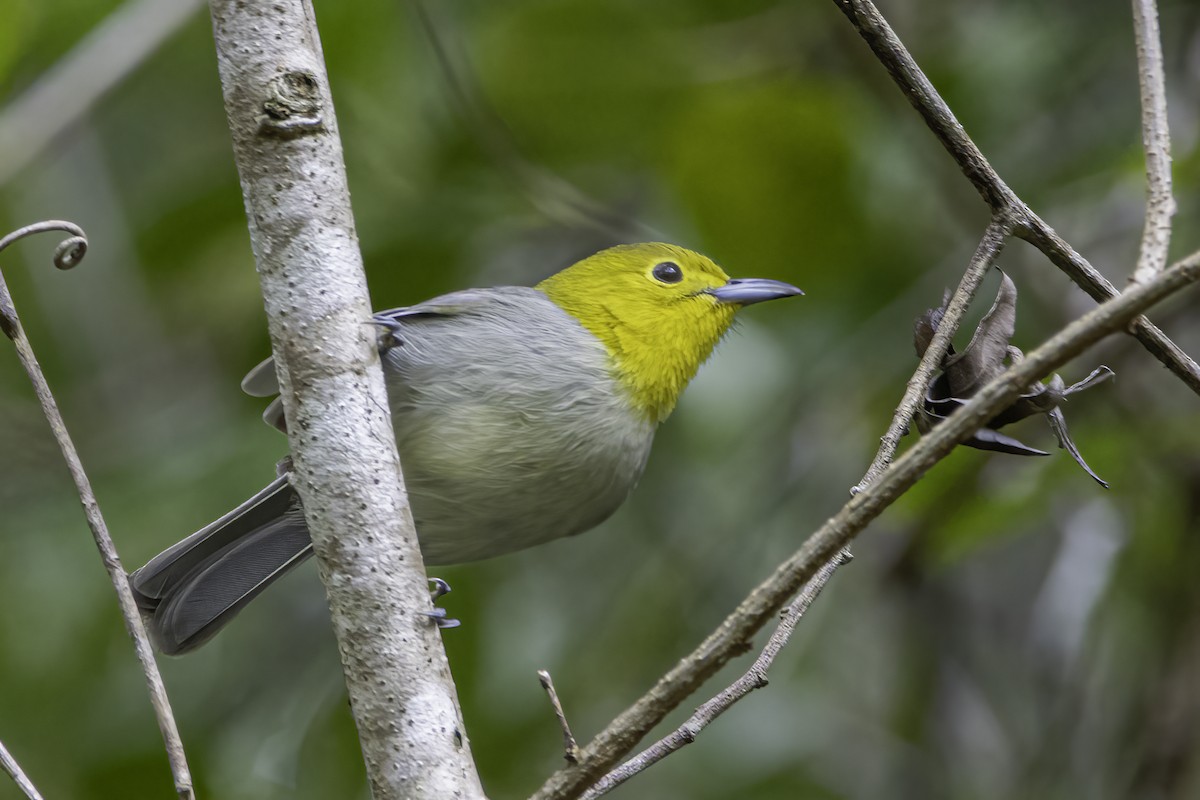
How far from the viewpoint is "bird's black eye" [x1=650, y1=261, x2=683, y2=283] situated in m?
3.78

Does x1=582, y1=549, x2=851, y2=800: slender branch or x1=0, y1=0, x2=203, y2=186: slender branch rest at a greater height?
x1=0, y1=0, x2=203, y2=186: slender branch

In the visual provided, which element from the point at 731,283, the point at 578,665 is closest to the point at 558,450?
the point at 731,283

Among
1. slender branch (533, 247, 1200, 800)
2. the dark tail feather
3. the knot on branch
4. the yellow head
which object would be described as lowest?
the dark tail feather

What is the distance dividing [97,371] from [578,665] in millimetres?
2053

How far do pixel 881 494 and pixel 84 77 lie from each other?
3113 millimetres

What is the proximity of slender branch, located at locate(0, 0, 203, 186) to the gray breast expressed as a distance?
1225mm

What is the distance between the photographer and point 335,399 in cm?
201

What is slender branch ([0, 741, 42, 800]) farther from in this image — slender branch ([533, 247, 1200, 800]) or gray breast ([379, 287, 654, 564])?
gray breast ([379, 287, 654, 564])

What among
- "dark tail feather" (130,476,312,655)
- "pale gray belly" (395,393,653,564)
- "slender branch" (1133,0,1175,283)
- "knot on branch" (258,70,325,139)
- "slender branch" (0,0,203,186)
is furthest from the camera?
"slender branch" (0,0,203,186)

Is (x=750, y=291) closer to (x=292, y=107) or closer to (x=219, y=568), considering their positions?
(x=219, y=568)

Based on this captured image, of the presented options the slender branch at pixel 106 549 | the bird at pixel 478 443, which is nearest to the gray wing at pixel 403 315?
the bird at pixel 478 443

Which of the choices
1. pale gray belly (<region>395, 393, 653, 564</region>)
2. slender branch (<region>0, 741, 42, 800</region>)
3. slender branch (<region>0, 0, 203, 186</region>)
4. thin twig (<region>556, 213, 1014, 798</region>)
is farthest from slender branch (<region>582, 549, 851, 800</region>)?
slender branch (<region>0, 0, 203, 186</region>)

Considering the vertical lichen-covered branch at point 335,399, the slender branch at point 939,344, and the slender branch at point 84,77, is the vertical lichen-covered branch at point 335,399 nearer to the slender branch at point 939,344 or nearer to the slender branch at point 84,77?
the slender branch at point 939,344

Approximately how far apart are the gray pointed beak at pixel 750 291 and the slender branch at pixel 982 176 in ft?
4.82
